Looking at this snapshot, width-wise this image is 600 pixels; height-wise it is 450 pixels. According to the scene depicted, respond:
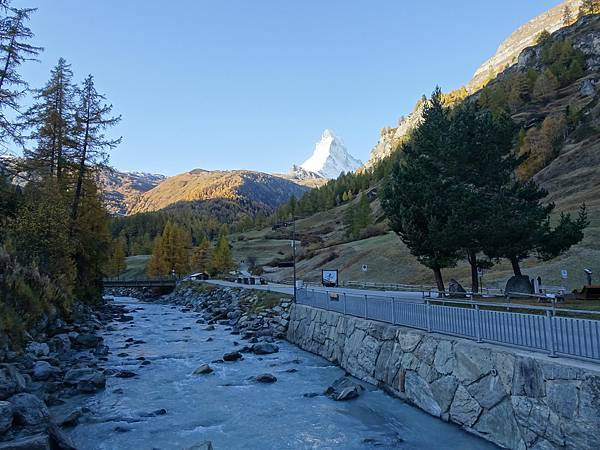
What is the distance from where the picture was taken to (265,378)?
62.0 ft

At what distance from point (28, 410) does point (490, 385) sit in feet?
40.4

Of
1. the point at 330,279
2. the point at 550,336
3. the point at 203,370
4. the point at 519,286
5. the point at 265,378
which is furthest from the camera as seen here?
the point at 330,279

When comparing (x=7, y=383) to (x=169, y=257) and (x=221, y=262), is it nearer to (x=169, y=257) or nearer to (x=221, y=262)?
(x=221, y=262)

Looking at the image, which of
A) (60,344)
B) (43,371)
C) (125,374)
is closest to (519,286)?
(125,374)

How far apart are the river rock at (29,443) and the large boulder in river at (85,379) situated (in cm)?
735

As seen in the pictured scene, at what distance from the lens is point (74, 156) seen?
36781mm

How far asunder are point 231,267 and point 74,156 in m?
56.3

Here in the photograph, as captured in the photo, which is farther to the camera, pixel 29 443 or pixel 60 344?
pixel 60 344

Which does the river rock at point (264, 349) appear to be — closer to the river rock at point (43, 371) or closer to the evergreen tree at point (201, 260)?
the river rock at point (43, 371)

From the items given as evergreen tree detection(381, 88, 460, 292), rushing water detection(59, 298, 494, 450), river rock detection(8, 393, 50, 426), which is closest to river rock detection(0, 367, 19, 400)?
river rock detection(8, 393, 50, 426)

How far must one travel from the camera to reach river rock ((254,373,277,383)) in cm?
1883

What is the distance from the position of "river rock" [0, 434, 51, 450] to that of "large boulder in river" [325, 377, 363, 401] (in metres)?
9.42

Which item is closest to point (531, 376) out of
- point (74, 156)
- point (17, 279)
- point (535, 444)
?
point (535, 444)

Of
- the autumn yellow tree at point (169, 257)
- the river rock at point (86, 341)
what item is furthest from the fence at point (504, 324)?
the autumn yellow tree at point (169, 257)
